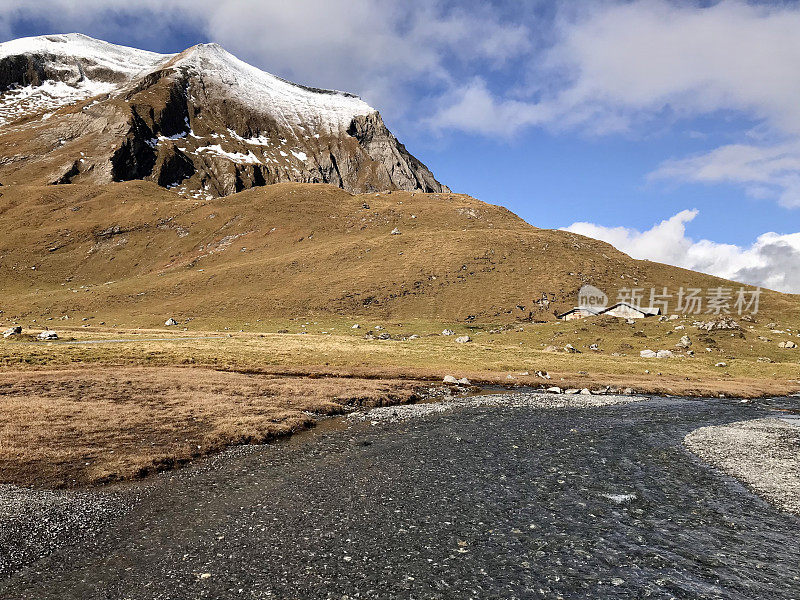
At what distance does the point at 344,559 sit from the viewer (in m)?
13.9

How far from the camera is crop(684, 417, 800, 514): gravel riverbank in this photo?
2103 cm

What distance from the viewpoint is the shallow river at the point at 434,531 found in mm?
12641

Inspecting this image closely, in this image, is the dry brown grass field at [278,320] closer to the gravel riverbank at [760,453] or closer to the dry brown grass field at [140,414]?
the dry brown grass field at [140,414]

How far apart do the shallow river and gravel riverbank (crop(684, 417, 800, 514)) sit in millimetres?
1241

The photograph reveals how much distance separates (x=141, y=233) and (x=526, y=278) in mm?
134329

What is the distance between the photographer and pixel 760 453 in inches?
1049

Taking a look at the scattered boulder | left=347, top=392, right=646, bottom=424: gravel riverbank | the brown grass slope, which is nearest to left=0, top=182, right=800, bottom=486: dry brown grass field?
the brown grass slope

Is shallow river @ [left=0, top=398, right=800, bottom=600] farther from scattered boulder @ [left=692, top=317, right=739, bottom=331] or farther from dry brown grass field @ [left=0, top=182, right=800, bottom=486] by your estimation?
scattered boulder @ [left=692, top=317, right=739, bottom=331]

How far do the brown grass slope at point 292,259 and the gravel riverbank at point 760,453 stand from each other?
7314 cm

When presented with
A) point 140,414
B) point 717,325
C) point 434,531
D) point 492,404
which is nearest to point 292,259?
point 492,404

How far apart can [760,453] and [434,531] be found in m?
22.9

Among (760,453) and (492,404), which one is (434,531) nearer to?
(760,453)

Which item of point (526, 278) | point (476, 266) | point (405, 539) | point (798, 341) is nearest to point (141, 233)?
point (476, 266)

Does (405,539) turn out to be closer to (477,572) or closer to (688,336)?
(477,572)
